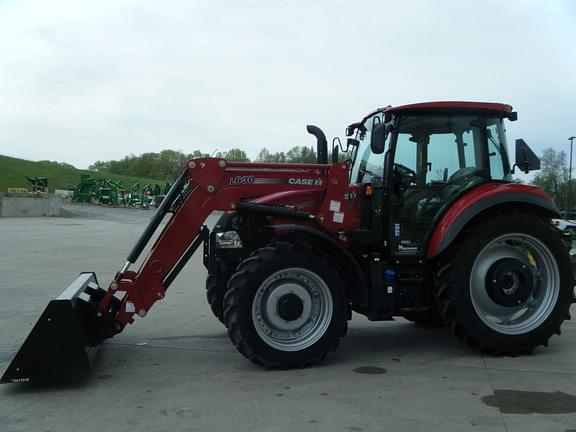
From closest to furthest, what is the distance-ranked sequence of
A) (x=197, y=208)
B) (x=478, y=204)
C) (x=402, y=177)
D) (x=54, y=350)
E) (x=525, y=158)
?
(x=54, y=350), (x=197, y=208), (x=478, y=204), (x=402, y=177), (x=525, y=158)

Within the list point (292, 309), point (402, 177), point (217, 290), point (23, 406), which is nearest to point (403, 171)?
point (402, 177)

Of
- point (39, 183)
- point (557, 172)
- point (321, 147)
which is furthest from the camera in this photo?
point (557, 172)

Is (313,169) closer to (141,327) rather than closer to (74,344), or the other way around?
(74,344)

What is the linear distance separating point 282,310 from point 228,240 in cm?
90

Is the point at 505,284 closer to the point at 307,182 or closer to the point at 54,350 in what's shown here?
the point at 307,182

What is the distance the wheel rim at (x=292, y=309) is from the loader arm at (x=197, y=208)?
65cm

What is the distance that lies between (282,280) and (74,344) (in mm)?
1921

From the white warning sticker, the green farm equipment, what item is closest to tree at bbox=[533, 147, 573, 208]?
the green farm equipment

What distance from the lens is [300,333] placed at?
532 centimetres

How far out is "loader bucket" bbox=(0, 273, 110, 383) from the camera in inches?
179

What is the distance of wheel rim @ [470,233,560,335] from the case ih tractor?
1 centimetres

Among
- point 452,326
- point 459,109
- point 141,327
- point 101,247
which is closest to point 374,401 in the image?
point 452,326

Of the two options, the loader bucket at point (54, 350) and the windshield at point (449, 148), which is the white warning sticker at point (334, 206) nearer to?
the windshield at point (449, 148)

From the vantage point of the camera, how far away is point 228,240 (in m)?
5.50
